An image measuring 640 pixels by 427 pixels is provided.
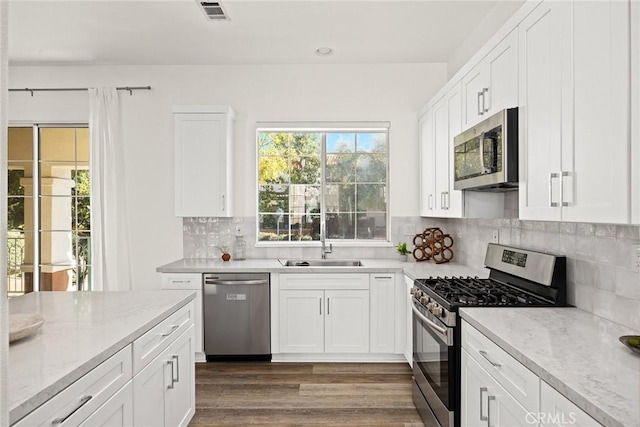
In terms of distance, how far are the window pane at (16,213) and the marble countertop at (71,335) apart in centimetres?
245

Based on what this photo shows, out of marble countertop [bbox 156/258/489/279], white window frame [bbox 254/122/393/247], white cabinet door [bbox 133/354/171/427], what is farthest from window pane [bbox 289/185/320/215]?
white cabinet door [bbox 133/354/171/427]

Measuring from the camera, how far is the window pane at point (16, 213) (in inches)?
173

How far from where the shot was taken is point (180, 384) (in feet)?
7.94

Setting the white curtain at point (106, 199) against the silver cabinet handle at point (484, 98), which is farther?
the white curtain at point (106, 199)

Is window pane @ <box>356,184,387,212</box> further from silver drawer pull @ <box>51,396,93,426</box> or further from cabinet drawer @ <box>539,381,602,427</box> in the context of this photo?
silver drawer pull @ <box>51,396,93,426</box>

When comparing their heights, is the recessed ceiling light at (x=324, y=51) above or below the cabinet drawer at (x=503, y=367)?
above

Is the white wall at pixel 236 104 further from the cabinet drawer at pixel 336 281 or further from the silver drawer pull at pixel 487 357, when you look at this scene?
the silver drawer pull at pixel 487 357

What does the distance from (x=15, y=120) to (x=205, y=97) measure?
6.55ft

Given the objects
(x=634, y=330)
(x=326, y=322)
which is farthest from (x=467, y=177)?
(x=326, y=322)

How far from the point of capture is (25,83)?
4391 mm

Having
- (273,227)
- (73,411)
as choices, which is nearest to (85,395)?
(73,411)

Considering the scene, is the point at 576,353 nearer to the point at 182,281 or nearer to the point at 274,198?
the point at 182,281

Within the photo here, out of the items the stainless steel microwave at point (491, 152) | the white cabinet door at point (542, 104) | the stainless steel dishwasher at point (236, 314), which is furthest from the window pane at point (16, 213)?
the white cabinet door at point (542, 104)

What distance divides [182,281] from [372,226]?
203 centimetres
